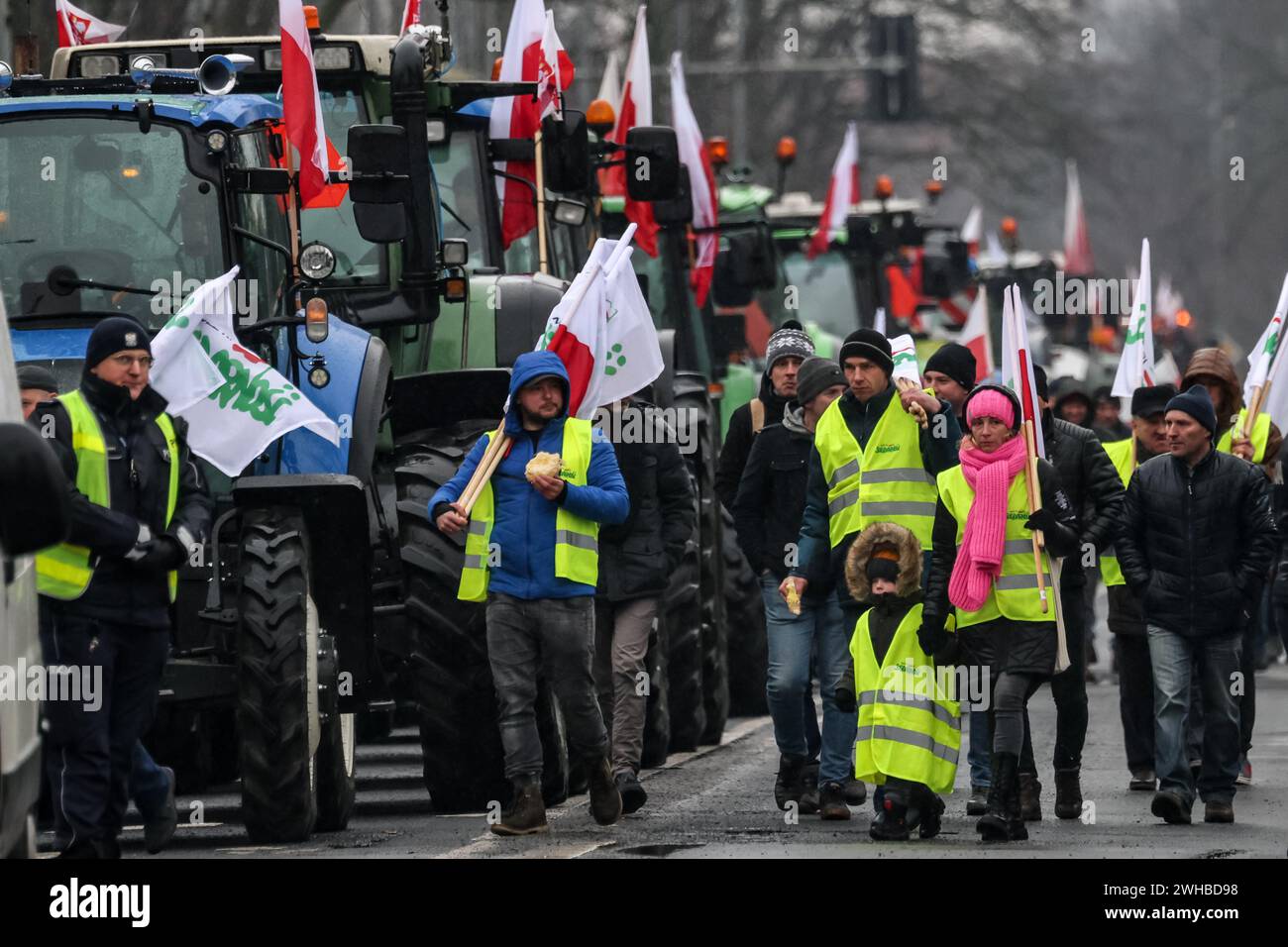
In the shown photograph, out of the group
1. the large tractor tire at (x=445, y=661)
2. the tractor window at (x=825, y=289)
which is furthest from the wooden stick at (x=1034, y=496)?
the tractor window at (x=825, y=289)

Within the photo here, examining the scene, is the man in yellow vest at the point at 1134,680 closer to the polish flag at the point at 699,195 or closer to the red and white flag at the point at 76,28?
the red and white flag at the point at 76,28

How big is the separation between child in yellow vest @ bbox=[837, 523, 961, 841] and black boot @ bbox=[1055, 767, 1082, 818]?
106cm

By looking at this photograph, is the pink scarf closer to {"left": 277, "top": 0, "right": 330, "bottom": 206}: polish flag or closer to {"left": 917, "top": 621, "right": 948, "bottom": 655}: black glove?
{"left": 917, "top": 621, "right": 948, "bottom": 655}: black glove

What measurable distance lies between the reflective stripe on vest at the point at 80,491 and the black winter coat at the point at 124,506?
0.08ft

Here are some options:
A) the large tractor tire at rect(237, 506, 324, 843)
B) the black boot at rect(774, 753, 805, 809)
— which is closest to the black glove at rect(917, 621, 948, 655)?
the black boot at rect(774, 753, 805, 809)

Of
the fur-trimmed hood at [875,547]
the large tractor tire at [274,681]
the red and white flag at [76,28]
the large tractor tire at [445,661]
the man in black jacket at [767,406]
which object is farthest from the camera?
the red and white flag at [76,28]

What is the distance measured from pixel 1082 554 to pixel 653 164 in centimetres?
418

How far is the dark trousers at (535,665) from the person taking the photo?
12.3 meters

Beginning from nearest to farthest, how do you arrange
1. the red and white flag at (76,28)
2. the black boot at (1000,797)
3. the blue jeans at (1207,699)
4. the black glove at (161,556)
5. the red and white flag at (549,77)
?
1. the black glove at (161,556)
2. the black boot at (1000,797)
3. the blue jeans at (1207,699)
4. the red and white flag at (549,77)
5. the red and white flag at (76,28)

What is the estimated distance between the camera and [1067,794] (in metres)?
13.5

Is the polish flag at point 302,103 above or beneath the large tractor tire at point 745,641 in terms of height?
above

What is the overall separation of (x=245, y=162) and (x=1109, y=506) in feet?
12.7
